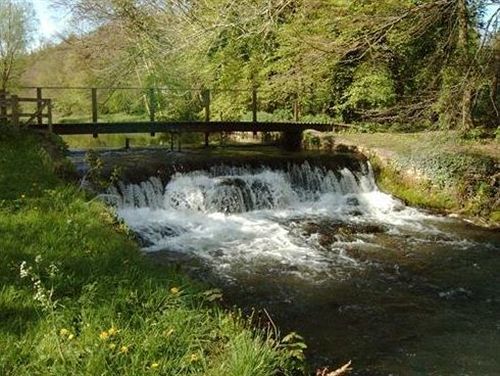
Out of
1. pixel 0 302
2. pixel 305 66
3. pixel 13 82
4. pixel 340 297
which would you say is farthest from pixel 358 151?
pixel 13 82

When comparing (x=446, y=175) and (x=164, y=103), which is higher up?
(x=164, y=103)

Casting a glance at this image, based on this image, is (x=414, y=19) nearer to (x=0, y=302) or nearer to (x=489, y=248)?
(x=489, y=248)

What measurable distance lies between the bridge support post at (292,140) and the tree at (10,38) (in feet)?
64.5

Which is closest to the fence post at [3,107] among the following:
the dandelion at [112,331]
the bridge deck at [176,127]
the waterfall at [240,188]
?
the bridge deck at [176,127]

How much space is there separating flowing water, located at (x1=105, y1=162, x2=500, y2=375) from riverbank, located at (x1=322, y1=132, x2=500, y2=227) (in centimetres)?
49

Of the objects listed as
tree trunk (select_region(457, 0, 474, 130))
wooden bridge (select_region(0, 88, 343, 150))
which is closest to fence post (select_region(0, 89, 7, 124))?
wooden bridge (select_region(0, 88, 343, 150))

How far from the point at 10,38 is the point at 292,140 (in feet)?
68.7

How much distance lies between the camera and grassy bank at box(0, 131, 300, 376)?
294 centimetres

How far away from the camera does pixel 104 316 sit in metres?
3.46

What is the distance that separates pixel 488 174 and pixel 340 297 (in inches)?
245

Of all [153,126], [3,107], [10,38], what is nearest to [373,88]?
[153,126]

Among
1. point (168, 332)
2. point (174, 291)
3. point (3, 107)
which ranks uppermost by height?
point (3, 107)

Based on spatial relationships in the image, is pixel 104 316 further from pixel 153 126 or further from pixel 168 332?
pixel 153 126

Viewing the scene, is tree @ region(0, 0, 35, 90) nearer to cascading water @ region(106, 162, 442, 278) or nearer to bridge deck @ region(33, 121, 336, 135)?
bridge deck @ region(33, 121, 336, 135)
